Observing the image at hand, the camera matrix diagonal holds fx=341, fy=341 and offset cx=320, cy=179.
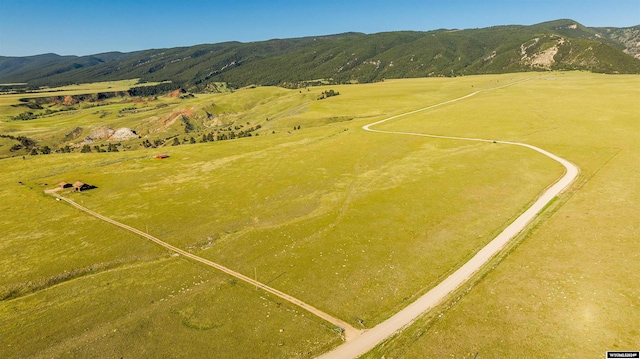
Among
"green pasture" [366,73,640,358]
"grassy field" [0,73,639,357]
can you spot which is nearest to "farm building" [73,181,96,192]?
"grassy field" [0,73,639,357]

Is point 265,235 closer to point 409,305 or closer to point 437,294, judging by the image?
point 409,305

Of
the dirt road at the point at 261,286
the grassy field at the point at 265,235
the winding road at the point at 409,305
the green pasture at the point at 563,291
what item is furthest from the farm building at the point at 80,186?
the green pasture at the point at 563,291

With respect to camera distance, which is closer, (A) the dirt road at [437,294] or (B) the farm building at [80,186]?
(A) the dirt road at [437,294]

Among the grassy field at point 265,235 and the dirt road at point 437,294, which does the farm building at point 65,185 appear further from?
the dirt road at point 437,294

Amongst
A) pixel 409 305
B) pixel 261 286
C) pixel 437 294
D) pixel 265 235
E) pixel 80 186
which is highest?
pixel 80 186

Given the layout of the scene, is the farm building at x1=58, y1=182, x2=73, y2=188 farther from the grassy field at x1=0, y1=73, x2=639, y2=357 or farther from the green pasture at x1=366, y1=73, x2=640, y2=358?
the green pasture at x1=366, y1=73, x2=640, y2=358

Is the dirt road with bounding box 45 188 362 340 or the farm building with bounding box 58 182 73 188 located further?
the farm building with bounding box 58 182 73 188

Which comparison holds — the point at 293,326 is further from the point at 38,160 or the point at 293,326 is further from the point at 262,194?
the point at 38,160

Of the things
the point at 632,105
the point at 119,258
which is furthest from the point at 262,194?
the point at 632,105

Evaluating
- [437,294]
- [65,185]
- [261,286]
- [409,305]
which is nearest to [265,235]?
[261,286]
